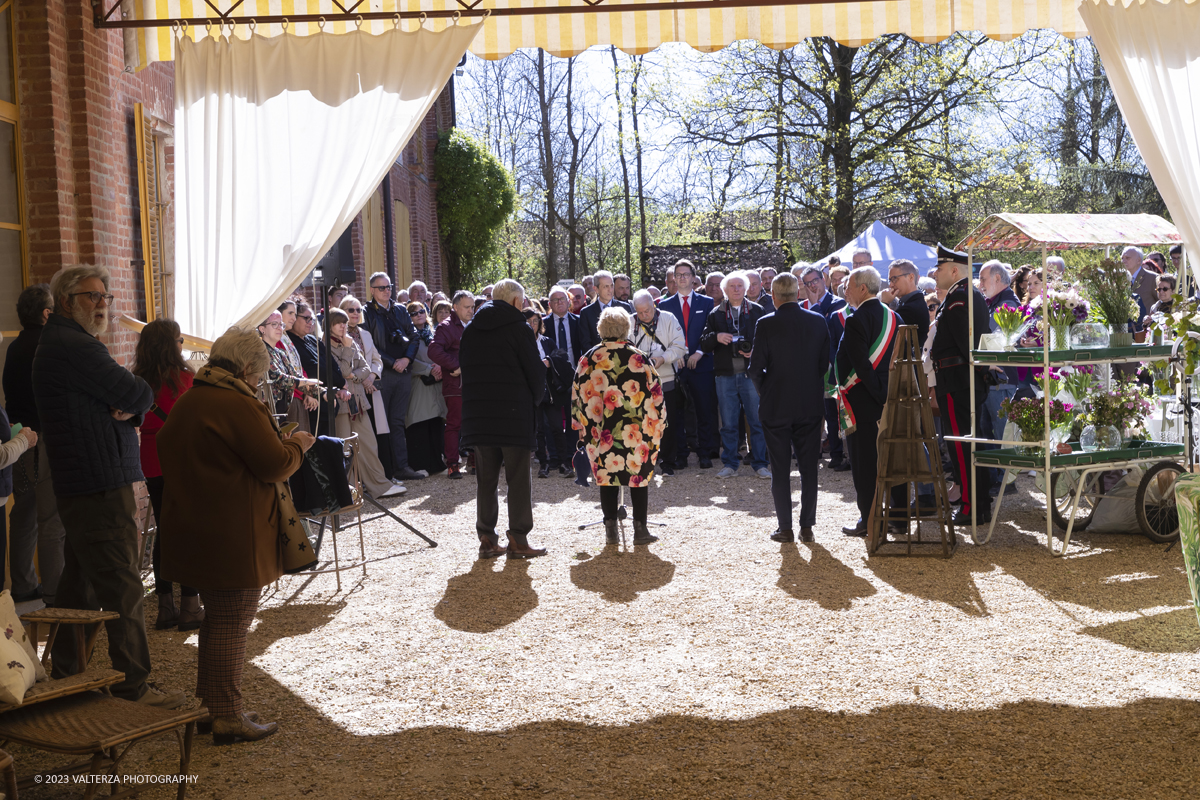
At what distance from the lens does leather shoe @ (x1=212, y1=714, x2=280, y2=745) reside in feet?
13.6

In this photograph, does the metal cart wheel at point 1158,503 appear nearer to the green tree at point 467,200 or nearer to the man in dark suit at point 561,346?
the man in dark suit at point 561,346

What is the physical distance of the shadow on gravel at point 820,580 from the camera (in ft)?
20.1

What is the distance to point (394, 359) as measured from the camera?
1094 centimetres

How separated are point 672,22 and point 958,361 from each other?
3.24 meters

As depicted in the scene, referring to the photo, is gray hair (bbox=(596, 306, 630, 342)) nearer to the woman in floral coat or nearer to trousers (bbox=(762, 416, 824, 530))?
the woman in floral coat

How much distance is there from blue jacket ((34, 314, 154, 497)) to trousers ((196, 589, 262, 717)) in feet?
2.67

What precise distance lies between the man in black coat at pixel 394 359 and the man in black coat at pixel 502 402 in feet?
11.8

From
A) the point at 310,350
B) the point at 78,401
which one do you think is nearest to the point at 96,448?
the point at 78,401

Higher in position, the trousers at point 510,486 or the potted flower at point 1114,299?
the potted flower at point 1114,299

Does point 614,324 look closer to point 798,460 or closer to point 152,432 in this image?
point 798,460

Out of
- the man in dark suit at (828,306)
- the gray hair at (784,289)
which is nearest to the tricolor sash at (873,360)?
the gray hair at (784,289)

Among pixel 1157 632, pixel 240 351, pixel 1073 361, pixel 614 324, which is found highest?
pixel 614 324

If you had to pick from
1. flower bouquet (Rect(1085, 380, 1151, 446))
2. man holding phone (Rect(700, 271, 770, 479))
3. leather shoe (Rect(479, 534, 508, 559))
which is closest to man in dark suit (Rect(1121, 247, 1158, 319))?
man holding phone (Rect(700, 271, 770, 479))

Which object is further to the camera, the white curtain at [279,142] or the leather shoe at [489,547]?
the leather shoe at [489,547]
